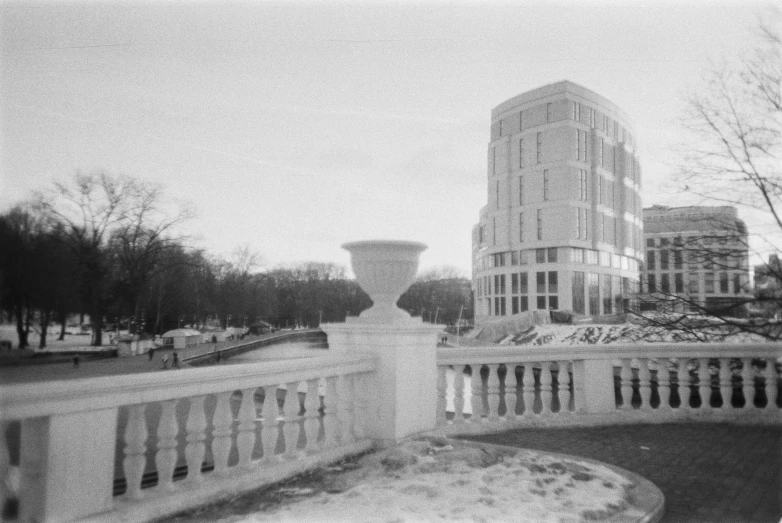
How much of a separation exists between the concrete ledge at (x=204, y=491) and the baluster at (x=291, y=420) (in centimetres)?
9

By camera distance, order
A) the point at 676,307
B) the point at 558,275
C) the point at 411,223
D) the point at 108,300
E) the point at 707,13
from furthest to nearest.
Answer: the point at 558,275
the point at 411,223
the point at 676,307
the point at 707,13
the point at 108,300

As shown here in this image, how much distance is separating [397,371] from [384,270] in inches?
31.5

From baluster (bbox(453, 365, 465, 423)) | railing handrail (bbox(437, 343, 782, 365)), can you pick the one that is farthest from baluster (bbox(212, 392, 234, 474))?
railing handrail (bbox(437, 343, 782, 365))

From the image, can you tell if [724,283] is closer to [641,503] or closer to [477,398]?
[477,398]

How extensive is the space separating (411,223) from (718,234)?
4.91 metres

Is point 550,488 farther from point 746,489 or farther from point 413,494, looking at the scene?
point 746,489

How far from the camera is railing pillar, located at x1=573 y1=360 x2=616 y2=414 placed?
5207 millimetres

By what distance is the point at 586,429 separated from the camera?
194 inches

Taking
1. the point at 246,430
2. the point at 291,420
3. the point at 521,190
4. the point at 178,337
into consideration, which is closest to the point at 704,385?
the point at 291,420

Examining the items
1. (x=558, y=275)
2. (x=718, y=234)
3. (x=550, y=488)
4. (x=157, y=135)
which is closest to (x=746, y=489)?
(x=550, y=488)

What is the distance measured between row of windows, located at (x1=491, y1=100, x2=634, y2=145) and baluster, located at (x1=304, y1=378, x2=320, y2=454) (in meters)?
45.9

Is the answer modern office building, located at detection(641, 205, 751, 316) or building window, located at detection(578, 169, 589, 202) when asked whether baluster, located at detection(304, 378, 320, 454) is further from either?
building window, located at detection(578, 169, 589, 202)

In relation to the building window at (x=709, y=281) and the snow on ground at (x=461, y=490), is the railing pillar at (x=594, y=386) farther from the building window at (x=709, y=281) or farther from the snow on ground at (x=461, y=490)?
the building window at (x=709, y=281)

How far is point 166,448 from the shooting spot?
8.07ft
